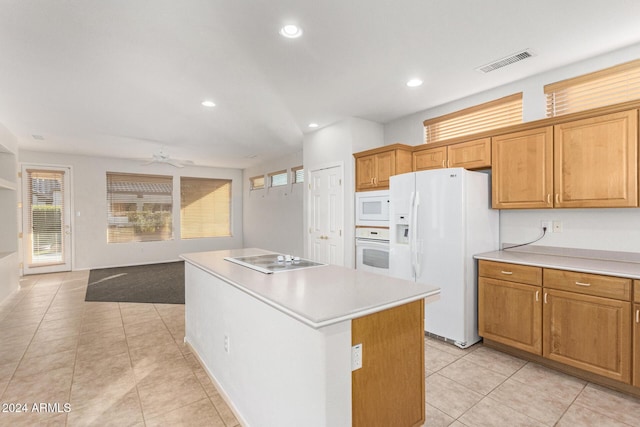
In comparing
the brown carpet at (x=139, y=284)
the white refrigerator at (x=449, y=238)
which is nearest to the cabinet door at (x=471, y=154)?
the white refrigerator at (x=449, y=238)

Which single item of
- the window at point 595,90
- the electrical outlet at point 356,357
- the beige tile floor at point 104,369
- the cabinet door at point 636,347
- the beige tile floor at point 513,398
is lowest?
the beige tile floor at point 513,398

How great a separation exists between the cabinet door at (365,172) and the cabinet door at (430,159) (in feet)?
1.76

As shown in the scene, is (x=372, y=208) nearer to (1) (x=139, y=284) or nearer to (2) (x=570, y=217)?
(2) (x=570, y=217)

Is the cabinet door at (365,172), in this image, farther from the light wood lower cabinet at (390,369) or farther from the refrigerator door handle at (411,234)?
the light wood lower cabinet at (390,369)

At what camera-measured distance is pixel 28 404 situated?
2.17 metres

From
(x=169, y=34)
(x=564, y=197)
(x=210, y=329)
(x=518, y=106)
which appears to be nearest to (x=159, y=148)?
(x=169, y=34)

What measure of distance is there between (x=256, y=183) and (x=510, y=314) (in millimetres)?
6997

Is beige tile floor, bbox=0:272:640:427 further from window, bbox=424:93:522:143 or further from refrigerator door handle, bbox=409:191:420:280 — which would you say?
window, bbox=424:93:522:143

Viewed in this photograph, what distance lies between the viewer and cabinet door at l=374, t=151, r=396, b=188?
152 inches

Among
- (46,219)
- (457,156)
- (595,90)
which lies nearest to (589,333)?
(457,156)

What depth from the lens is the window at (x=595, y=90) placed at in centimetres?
261

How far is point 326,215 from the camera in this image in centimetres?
482

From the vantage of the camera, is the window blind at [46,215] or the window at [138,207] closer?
the window blind at [46,215]

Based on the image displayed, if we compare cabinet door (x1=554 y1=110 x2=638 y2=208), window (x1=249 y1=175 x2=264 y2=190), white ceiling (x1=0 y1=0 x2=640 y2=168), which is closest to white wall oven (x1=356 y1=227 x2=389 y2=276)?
white ceiling (x1=0 y1=0 x2=640 y2=168)
